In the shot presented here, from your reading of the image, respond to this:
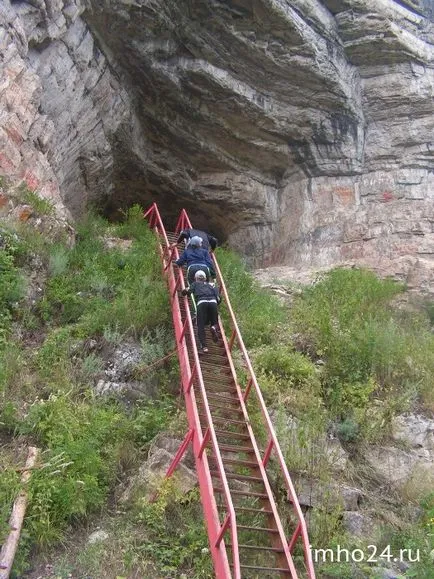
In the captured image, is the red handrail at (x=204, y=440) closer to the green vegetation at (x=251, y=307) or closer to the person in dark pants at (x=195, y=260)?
the person in dark pants at (x=195, y=260)

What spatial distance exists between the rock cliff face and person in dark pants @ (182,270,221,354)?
497 centimetres

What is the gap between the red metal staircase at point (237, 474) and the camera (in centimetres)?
506

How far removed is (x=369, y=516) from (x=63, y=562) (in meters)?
3.10

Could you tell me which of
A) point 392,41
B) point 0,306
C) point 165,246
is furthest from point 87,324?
point 392,41

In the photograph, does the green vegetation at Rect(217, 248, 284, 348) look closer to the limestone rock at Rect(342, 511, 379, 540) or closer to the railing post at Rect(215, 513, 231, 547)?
the limestone rock at Rect(342, 511, 379, 540)

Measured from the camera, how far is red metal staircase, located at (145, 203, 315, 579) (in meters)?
5.06

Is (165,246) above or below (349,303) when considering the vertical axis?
above

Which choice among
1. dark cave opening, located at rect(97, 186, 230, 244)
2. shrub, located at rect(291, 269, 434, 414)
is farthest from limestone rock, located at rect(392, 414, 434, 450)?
dark cave opening, located at rect(97, 186, 230, 244)

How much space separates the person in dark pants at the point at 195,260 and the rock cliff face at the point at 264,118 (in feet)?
13.2

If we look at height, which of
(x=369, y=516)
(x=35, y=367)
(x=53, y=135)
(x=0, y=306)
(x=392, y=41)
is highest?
(x=392, y=41)

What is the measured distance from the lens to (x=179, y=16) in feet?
43.4

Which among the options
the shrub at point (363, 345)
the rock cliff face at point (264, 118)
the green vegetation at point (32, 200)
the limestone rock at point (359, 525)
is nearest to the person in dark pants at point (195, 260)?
the shrub at point (363, 345)

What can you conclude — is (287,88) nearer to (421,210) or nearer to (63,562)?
(421,210)

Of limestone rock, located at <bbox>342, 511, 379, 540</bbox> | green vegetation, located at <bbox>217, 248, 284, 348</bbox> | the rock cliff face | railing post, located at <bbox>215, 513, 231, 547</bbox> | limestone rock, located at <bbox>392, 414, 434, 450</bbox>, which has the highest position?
the rock cliff face
